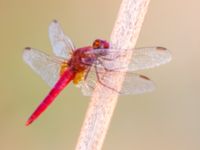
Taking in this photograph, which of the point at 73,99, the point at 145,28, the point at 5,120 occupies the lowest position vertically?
the point at 5,120

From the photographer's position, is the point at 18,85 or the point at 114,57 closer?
the point at 114,57

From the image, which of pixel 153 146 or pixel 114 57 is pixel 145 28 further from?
pixel 114 57

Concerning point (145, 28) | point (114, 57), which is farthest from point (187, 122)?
point (114, 57)

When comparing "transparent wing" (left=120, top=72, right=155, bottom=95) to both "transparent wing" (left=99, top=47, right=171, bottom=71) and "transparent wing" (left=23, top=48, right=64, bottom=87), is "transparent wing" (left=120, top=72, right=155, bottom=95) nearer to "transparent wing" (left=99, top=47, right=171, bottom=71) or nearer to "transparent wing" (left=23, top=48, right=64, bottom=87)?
"transparent wing" (left=99, top=47, right=171, bottom=71)

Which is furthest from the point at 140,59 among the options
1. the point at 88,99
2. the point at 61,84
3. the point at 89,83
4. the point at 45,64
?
the point at 88,99

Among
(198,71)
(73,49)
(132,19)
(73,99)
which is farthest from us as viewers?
(73,99)

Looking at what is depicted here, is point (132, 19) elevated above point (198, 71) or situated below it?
above
